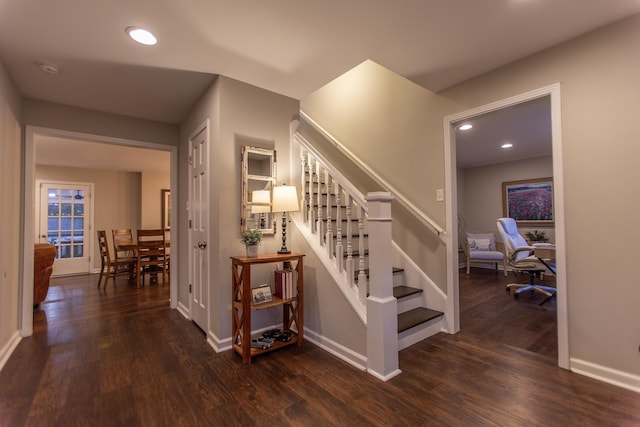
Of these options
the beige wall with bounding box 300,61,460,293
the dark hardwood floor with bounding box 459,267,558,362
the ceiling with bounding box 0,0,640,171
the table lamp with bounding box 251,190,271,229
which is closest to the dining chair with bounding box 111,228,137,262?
the ceiling with bounding box 0,0,640,171

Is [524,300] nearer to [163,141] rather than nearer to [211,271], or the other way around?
[211,271]

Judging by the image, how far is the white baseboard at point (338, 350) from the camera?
2055mm

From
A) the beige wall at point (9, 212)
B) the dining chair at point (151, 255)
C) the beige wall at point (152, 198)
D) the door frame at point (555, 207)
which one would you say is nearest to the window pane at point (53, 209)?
the beige wall at point (152, 198)

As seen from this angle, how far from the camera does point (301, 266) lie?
2430 mm

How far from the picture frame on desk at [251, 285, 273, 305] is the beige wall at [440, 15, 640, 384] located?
221cm

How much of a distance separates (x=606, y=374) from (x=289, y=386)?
2053 mm

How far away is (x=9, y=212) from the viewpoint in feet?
7.97

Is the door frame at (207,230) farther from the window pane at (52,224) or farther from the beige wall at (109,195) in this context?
the window pane at (52,224)

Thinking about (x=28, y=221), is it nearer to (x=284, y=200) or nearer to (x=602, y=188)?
(x=284, y=200)

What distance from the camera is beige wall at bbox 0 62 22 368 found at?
7.29ft

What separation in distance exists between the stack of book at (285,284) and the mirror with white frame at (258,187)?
0.44 m

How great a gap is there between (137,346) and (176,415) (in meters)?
1.19

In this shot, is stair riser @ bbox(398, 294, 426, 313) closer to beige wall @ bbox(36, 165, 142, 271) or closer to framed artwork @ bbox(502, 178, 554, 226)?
framed artwork @ bbox(502, 178, 554, 226)

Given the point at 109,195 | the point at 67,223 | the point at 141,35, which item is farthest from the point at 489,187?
the point at 67,223
